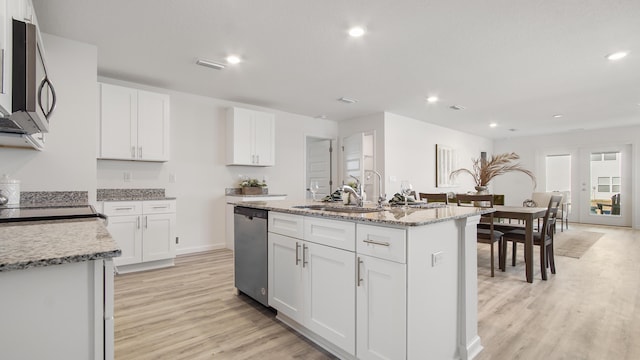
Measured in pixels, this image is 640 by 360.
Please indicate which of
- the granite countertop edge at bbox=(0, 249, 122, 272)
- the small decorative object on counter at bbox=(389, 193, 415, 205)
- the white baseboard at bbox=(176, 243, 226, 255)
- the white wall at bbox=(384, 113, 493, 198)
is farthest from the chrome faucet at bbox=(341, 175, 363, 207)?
the white wall at bbox=(384, 113, 493, 198)

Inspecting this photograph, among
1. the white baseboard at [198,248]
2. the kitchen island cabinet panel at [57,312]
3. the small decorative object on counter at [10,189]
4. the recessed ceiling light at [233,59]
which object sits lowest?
the white baseboard at [198,248]

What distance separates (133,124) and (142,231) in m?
1.33

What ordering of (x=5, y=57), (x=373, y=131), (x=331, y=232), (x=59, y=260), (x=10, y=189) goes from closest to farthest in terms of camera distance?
(x=59, y=260) → (x=5, y=57) → (x=331, y=232) → (x=10, y=189) → (x=373, y=131)

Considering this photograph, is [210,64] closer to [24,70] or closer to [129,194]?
[129,194]

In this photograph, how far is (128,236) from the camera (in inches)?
146

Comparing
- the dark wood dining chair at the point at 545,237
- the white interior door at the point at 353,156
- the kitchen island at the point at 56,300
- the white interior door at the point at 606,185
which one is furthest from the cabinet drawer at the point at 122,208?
the white interior door at the point at 606,185

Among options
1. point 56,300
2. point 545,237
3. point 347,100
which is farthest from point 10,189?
point 545,237

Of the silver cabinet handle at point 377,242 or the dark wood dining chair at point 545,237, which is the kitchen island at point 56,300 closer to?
the silver cabinet handle at point 377,242

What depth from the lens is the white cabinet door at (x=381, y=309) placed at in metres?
1.59

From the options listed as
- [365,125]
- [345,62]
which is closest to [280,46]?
[345,62]

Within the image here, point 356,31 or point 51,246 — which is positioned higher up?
point 356,31

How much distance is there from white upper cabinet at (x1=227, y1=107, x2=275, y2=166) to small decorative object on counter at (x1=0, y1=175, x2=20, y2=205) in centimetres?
263

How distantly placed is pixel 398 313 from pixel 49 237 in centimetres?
154

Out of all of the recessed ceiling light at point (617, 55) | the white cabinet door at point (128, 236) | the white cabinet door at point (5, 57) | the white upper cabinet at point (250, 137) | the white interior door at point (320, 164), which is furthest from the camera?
the white interior door at point (320, 164)
